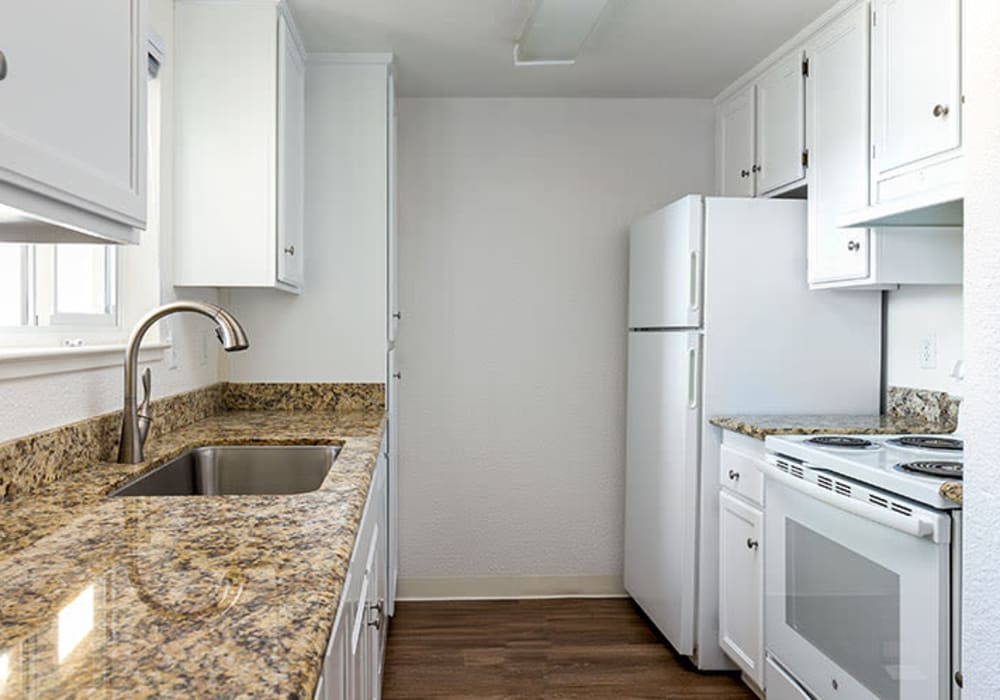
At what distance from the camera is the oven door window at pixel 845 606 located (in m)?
1.93

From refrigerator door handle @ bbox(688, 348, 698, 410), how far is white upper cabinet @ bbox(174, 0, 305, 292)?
4.88 feet

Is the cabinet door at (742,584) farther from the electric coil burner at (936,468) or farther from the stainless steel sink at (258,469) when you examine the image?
the stainless steel sink at (258,469)

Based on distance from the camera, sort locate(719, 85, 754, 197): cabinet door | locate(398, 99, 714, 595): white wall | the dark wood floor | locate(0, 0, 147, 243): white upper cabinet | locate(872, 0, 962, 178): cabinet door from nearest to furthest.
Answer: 1. locate(0, 0, 147, 243): white upper cabinet
2. locate(872, 0, 962, 178): cabinet door
3. the dark wood floor
4. locate(719, 85, 754, 197): cabinet door
5. locate(398, 99, 714, 595): white wall

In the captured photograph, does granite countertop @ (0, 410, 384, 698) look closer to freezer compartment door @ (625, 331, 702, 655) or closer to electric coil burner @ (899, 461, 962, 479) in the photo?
electric coil burner @ (899, 461, 962, 479)

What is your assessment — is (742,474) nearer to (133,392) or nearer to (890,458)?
(890,458)

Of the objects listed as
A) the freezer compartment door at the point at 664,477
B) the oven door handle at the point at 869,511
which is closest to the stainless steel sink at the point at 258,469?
the oven door handle at the point at 869,511

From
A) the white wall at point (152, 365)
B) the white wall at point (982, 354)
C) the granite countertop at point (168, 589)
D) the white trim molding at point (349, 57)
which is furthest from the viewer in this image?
the white trim molding at point (349, 57)

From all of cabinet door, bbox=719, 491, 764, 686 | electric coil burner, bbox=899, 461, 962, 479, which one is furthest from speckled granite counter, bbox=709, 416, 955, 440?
electric coil burner, bbox=899, 461, 962, 479

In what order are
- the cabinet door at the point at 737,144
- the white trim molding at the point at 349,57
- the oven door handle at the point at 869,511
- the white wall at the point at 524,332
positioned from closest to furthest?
the oven door handle at the point at 869,511 → the white trim molding at the point at 349,57 → the cabinet door at the point at 737,144 → the white wall at the point at 524,332

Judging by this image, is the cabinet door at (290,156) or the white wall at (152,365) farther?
the cabinet door at (290,156)

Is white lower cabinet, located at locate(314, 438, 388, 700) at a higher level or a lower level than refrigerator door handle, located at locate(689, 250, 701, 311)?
lower

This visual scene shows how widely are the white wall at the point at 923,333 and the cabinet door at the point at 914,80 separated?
0.57 metres

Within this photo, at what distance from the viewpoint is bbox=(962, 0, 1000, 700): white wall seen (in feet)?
4.89

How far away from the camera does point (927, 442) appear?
91.2 inches
